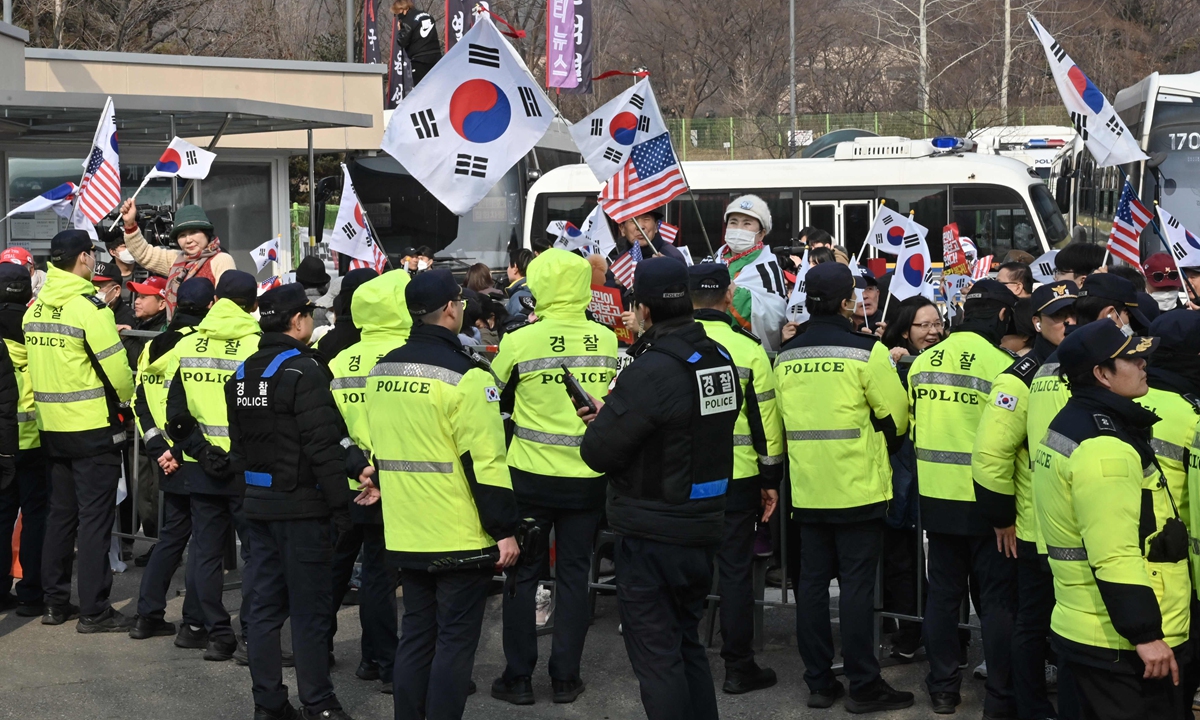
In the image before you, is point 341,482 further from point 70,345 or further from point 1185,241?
point 1185,241

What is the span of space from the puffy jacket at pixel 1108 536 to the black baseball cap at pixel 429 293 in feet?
8.06

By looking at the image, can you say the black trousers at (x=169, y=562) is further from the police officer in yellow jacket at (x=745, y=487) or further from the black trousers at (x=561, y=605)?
the police officer in yellow jacket at (x=745, y=487)

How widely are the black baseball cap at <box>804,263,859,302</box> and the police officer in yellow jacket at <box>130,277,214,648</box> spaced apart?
3.48 meters

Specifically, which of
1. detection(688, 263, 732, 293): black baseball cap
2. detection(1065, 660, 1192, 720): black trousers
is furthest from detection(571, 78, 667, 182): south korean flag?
detection(1065, 660, 1192, 720): black trousers

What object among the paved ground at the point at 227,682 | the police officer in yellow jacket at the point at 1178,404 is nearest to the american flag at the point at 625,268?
the paved ground at the point at 227,682

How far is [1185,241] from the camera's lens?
28.7 ft

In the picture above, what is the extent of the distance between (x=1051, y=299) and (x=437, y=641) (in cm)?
316

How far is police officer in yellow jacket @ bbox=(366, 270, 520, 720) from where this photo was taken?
549cm

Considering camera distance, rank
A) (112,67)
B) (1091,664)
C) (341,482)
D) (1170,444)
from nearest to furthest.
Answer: (1091,664), (1170,444), (341,482), (112,67)

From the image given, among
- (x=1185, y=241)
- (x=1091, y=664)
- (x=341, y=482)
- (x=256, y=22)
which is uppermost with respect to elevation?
(x=256, y=22)

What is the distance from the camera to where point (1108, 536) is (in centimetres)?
435

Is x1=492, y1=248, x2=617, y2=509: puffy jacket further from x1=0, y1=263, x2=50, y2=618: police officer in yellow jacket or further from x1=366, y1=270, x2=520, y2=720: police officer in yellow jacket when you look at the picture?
x1=0, y1=263, x2=50, y2=618: police officer in yellow jacket

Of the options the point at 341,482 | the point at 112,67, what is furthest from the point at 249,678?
the point at 112,67

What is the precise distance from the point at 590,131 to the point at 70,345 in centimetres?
345
